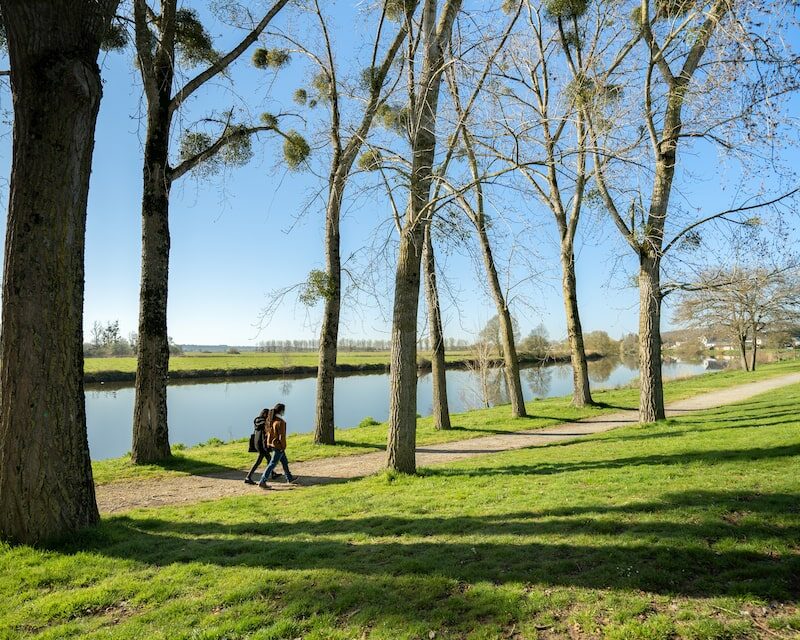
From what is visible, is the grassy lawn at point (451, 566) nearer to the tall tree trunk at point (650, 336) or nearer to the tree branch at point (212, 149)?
the tall tree trunk at point (650, 336)

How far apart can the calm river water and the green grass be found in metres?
6.51

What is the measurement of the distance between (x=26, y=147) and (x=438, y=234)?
4.59 metres

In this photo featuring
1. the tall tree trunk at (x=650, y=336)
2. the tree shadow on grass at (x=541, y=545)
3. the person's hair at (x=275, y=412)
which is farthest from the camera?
the tall tree trunk at (x=650, y=336)

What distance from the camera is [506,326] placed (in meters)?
14.6

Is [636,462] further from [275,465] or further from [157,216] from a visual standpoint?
[157,216]

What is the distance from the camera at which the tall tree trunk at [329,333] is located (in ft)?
36.5

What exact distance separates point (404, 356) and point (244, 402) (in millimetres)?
25533

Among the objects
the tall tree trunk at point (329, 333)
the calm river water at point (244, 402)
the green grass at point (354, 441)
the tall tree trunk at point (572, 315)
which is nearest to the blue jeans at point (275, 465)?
the green grass at point (354, 441)

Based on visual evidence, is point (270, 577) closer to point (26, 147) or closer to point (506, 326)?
point (26, 147)

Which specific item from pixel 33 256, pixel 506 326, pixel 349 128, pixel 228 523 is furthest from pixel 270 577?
pixel 506 326

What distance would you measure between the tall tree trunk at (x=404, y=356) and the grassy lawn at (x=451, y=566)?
1.07 metres

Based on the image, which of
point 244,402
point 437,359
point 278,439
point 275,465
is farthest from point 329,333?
point 244,402

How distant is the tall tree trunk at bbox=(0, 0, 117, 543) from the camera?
467 centimetres

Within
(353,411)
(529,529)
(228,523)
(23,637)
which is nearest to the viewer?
(23,637)
